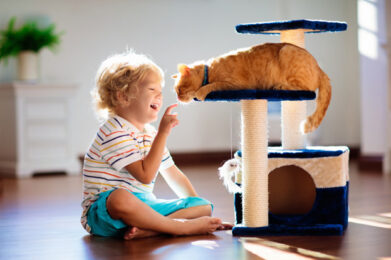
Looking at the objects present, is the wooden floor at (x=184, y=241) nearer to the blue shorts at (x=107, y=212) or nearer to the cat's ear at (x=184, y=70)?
the blue shorts at (x=107, y=212)

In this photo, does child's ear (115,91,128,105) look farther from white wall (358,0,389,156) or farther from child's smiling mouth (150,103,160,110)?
white wall (358,0,389,156)

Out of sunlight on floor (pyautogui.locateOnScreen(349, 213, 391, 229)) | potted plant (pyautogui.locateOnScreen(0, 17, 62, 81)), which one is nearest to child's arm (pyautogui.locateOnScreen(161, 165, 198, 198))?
sunlight on floor (pyautogui.locateOnScreen(349, 213, 391, 229))

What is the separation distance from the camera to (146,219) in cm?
182

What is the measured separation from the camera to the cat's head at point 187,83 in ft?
5.95

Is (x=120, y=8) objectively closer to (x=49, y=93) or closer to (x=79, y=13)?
(x=79, y=13)

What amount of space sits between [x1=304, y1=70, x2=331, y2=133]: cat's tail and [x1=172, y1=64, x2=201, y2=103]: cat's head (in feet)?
1.17

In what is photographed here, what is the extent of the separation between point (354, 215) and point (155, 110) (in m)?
0.88

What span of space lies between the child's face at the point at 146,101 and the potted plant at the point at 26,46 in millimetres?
2732

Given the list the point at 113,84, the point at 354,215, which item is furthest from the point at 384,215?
the point at 113,84

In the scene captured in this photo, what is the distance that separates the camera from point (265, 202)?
1.84m

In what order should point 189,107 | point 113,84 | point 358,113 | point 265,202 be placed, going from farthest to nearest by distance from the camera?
1. point 358,113
2. point 189,107
3. point 113,84
4. point 265,202

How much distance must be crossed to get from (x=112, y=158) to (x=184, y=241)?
0.34 meters

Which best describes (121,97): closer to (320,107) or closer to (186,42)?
(320,107)

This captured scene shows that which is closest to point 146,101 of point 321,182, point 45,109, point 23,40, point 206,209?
point 206,209
